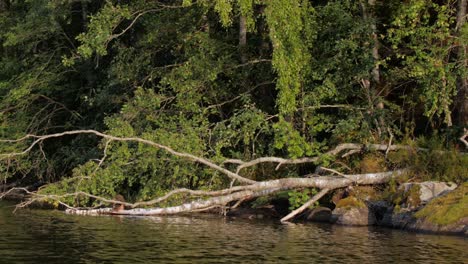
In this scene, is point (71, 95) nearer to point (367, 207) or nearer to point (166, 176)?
point (166, 176)

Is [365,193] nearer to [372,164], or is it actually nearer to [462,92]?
[372,164]

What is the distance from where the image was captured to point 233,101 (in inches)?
1123

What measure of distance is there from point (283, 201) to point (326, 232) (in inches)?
209

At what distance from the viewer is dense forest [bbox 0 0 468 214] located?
22.8 metres

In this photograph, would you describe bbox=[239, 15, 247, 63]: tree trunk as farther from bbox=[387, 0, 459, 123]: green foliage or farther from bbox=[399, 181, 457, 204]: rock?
bbox=[399, 181, 457, 204]: rock

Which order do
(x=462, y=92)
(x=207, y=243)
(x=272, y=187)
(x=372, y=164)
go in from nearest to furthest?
(x=207, y=243)
(x=272, y=187)
(x=372, y=164)
(x=462, y=92)

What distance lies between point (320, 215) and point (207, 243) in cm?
653

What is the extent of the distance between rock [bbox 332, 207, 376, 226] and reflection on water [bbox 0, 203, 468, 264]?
2.16 feet

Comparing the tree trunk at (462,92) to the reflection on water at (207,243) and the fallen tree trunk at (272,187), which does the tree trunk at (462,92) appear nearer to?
the fallen tree trunk at (272,187)

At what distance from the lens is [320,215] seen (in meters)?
22.6

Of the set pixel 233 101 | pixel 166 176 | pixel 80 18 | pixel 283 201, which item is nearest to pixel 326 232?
pixel 283 201

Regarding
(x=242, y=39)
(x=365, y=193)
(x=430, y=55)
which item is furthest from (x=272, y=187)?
(x=242, y=39)

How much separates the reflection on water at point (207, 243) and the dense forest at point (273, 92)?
2488 millimetres

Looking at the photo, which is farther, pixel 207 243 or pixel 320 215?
pixel 320 215
